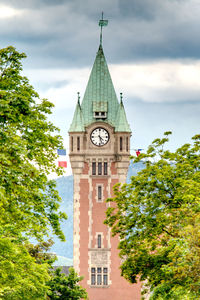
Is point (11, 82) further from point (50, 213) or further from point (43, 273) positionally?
point (43, 273)

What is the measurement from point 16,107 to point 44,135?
3221 millimetres

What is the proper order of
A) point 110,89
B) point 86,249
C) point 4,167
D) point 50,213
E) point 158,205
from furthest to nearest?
point 110,89
point 86,249
point 158,205
point 50,213
point 4,167

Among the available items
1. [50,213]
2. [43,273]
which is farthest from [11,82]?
[43,273]

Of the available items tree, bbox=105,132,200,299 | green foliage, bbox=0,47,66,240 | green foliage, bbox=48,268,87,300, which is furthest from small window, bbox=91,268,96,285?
green foliage, bbox=0,47,66,240

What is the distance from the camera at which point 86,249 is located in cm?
8650

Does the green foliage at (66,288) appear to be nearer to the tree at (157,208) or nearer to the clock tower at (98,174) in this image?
the tree at (157,208)

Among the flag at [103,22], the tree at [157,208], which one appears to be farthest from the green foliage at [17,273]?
the flag at [103,22]

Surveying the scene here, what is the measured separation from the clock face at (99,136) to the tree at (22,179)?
5355 centimetres

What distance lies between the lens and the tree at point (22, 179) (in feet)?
95.3

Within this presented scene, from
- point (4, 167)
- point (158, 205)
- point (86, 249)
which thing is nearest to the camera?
point (4, 167)

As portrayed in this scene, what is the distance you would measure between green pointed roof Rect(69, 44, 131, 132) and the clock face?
3.59 ft

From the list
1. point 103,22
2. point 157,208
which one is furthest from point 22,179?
point 103,22

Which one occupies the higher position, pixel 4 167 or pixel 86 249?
pixel 86 249

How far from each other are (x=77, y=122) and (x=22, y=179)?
59136 mm
